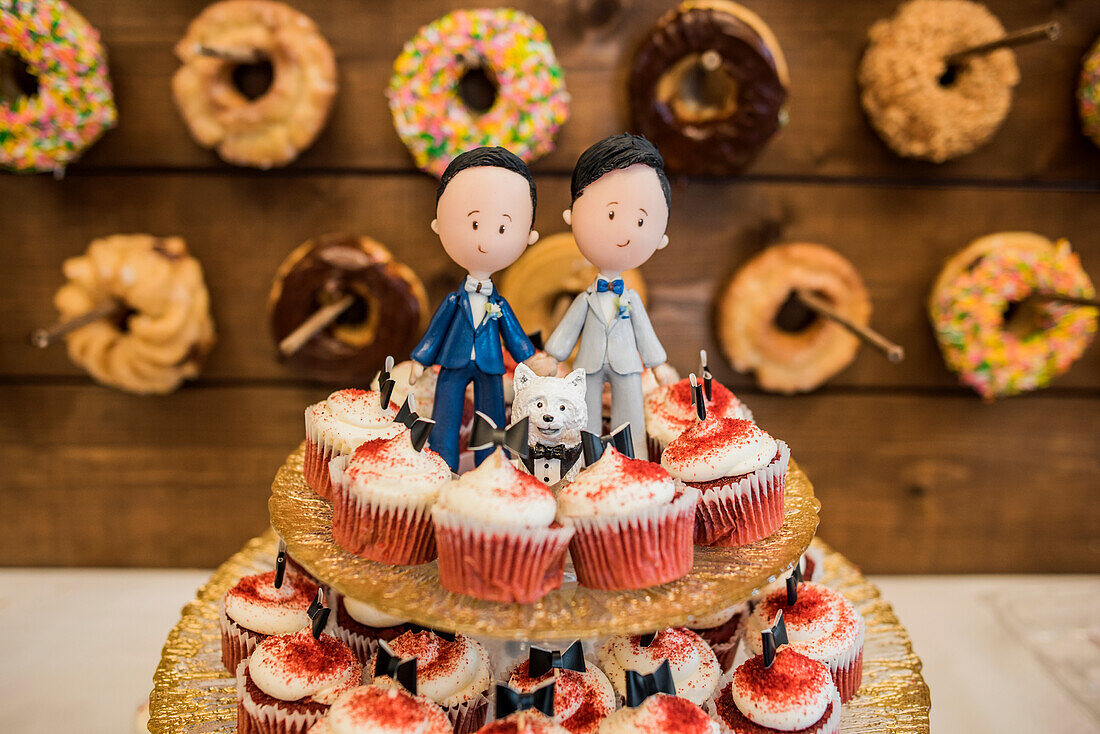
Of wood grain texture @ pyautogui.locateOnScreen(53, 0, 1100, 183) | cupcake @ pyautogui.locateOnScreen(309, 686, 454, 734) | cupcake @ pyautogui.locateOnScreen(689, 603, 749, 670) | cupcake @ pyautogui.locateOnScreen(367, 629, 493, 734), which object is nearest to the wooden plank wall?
wood grain texture @ pyautogui.locateOnScreen(53, 0, 1100, 183)

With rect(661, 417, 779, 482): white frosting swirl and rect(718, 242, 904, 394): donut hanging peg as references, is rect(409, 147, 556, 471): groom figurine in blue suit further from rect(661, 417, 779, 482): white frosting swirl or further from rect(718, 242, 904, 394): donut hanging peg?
rect(718, 242, 904, 394): donut hanging peg

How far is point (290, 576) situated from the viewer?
123 centimetres

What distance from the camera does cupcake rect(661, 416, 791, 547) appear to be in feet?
3.19

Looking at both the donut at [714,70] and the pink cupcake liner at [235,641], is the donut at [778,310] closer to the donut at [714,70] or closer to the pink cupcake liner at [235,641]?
the donut at [714,70]

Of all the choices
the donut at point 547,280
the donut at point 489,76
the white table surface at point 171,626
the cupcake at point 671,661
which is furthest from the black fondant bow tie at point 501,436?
the white table surface at point 171,626

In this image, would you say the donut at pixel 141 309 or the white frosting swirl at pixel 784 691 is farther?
the donut at pixel 141 309

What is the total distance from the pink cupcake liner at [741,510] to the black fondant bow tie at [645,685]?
0.58 ft

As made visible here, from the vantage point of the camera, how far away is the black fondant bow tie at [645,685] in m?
Result: 0.89

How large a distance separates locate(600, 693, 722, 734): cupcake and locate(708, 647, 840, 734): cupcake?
0.10m

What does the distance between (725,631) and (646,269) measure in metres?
0.82

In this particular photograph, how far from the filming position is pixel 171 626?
169cm

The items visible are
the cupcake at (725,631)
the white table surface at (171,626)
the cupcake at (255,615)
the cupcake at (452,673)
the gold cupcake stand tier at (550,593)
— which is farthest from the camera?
the white table surface at (171,626)

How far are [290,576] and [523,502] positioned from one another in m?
0.58

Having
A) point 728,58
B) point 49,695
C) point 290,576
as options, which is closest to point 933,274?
point 728,58
